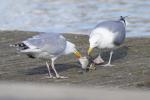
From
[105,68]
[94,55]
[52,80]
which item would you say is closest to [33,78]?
[52,80]

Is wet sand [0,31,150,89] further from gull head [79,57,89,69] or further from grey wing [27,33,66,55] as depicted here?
grey wing [27,33,66,55]

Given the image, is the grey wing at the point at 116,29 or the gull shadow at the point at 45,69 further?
the grey wing at the point at 116,29

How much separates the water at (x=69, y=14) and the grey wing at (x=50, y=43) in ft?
17.8

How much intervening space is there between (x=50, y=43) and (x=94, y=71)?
1028 millimetres

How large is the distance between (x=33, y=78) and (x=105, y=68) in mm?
1178

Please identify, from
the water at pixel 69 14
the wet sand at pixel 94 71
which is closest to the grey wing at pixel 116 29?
the wet sand at pixel 94 71

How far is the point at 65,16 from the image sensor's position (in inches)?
631

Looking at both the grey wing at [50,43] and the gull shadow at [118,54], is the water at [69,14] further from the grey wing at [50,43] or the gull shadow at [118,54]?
the grey wing at [50,43]

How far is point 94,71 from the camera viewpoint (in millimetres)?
7461

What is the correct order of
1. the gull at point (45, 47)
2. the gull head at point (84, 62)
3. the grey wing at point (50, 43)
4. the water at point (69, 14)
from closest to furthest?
the gull at point (45, 47) < the grey wing at point (50, 43) < the gull head at point (84, 62) < the water at point (69, 14)

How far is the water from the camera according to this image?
13959 millimetres

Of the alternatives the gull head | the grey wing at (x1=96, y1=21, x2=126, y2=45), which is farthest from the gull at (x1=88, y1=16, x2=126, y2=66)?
the gull head

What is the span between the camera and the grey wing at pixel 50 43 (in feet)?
21.7

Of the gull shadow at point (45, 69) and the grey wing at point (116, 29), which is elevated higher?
the grey wing at point (116, 29)
